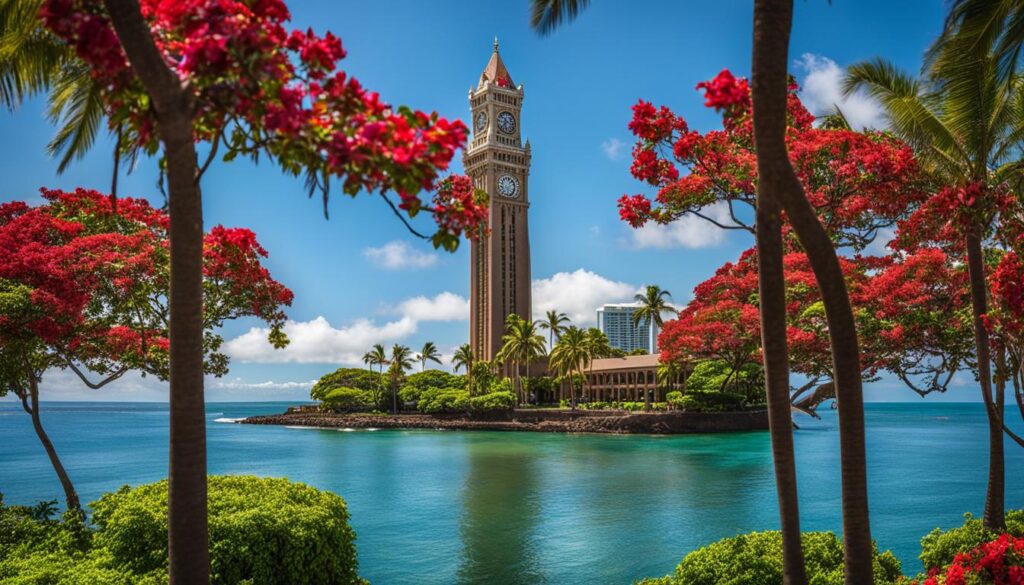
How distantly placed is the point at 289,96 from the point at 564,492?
25009 mm

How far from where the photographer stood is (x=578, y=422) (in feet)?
209

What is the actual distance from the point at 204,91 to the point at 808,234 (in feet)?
13.0

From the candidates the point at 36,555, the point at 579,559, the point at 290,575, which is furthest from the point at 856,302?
the point at 36,555

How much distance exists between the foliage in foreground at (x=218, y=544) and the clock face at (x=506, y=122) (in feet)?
340

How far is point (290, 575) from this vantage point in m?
9.37

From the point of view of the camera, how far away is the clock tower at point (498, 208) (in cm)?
10600

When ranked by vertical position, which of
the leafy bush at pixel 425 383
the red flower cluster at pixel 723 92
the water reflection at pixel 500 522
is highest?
the red flower cluster at pixel 723 92

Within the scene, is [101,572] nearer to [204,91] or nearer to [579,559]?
[204,91]

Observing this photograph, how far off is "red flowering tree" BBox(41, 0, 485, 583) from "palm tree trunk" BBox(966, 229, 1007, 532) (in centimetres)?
817

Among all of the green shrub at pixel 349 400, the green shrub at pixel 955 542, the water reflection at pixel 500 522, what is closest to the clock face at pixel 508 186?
the green shrub at pixel 349 400

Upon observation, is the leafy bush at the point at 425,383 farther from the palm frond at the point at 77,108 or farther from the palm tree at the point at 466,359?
the palm frond at the point at 77,108

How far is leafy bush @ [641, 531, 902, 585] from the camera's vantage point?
8109 millimetres

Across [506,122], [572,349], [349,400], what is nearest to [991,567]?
[572,349]

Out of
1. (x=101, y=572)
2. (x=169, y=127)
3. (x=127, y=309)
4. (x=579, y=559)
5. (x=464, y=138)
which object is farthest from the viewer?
(x=579, y=559)
